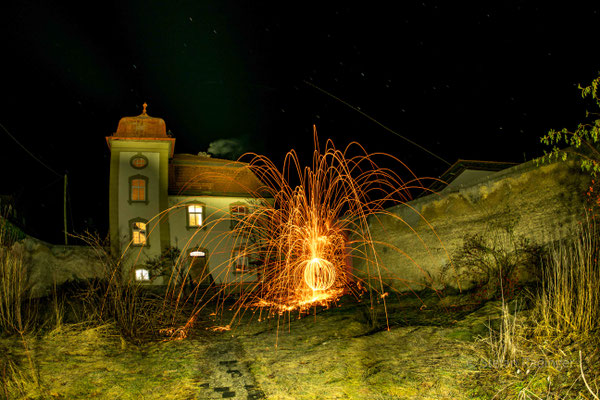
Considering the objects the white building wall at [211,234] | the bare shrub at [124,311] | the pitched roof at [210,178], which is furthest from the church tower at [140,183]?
the bare shrub at [124,311]

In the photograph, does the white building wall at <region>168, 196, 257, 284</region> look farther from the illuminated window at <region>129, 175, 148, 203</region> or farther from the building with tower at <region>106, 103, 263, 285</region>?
the illuminated window at <region>129, 175, 148, 203</region>

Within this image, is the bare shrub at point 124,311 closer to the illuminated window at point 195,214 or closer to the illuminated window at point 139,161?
the illuminated window at point 195,214

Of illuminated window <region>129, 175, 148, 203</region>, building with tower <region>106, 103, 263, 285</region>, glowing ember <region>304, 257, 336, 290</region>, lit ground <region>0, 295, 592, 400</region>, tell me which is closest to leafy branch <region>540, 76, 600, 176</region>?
lit ground <region>0, 295, 592, 400</region>

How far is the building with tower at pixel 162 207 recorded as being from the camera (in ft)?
68.6

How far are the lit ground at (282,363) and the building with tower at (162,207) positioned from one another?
13.5 m

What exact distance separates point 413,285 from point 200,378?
7.55 meters

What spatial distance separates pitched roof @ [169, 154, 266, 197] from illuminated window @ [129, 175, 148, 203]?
141 cm

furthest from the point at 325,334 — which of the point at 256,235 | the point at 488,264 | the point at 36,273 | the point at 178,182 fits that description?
the point at 178,182

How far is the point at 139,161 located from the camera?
2169 centimetres

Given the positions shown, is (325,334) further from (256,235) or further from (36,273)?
(256,235)

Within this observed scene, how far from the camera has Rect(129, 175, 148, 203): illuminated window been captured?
21469mm

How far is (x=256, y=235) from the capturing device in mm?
21891

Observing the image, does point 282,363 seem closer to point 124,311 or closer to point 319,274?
point 124,311

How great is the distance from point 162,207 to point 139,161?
290 cm
